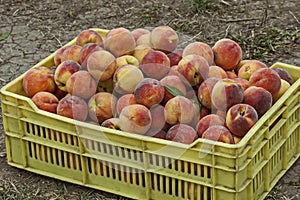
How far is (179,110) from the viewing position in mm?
2871

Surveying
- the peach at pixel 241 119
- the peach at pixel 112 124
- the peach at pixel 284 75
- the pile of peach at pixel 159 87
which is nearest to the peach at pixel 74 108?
the pile of peach at pixel 159 87

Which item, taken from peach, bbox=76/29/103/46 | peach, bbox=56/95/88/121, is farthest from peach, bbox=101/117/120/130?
peach, bbox=76/29/103/46

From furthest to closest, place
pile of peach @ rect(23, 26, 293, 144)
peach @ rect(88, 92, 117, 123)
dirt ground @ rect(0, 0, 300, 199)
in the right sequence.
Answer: dirt ground @ rect(0, 0, 300, 199), peach @ rect(88, 92, 117, 123), pile of peach @ rect(23, 26, 293, 144)

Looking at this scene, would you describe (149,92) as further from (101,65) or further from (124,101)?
(101,65)

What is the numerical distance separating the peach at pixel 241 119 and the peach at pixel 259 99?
59 millimetres

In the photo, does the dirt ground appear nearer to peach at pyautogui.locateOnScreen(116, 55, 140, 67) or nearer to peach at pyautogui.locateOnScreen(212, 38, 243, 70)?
peach at pyautogui.locateOnScreen(212, 38, 243, 70)

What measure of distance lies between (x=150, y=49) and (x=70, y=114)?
1.42 feet

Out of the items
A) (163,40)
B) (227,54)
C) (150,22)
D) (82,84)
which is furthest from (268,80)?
(150,22)

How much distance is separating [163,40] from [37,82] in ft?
1.77

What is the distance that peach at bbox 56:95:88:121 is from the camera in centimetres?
297

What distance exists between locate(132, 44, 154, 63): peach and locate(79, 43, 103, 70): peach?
5.6 inches

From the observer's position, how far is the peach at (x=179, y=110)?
2872 mm

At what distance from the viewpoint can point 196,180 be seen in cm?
279

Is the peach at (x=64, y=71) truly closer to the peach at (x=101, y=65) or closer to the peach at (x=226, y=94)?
the peach at (x=101, y=65)
